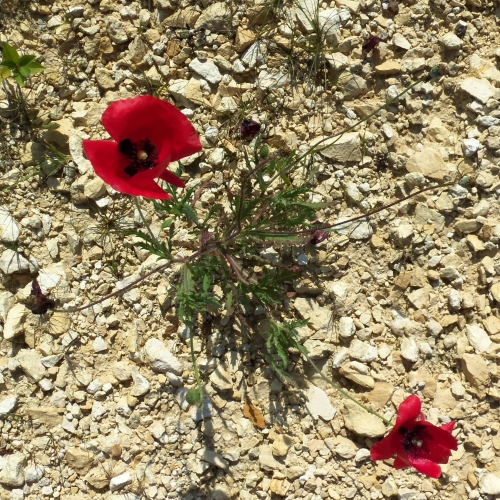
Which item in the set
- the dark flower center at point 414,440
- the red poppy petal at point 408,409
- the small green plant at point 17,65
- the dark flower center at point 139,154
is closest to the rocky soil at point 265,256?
the small green plant at point 17,65

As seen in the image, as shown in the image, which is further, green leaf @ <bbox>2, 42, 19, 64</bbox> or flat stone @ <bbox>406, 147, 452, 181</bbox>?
flat stone @ <bbox>406, 147, 452, 181</bbox>

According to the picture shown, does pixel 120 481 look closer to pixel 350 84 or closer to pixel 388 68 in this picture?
pixel 350 84

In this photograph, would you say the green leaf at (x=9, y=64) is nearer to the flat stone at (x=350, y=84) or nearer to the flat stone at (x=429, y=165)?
the flat stone at (x=350, y=84)

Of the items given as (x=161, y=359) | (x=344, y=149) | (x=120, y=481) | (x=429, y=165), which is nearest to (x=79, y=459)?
(x=120, y=481)

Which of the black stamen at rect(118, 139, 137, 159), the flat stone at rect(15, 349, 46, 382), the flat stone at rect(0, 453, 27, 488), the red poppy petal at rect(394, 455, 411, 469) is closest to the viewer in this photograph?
the black stamen at rect(118, 139, 137, 159)

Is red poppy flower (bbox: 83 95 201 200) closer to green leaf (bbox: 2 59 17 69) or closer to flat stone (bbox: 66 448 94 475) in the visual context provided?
green leaf (bbox: 2 59 17 69)

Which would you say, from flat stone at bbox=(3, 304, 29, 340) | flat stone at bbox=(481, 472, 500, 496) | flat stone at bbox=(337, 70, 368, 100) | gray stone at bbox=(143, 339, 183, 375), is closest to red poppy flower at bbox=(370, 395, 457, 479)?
flat stone at bbox=(481, 472, 500, 496)
